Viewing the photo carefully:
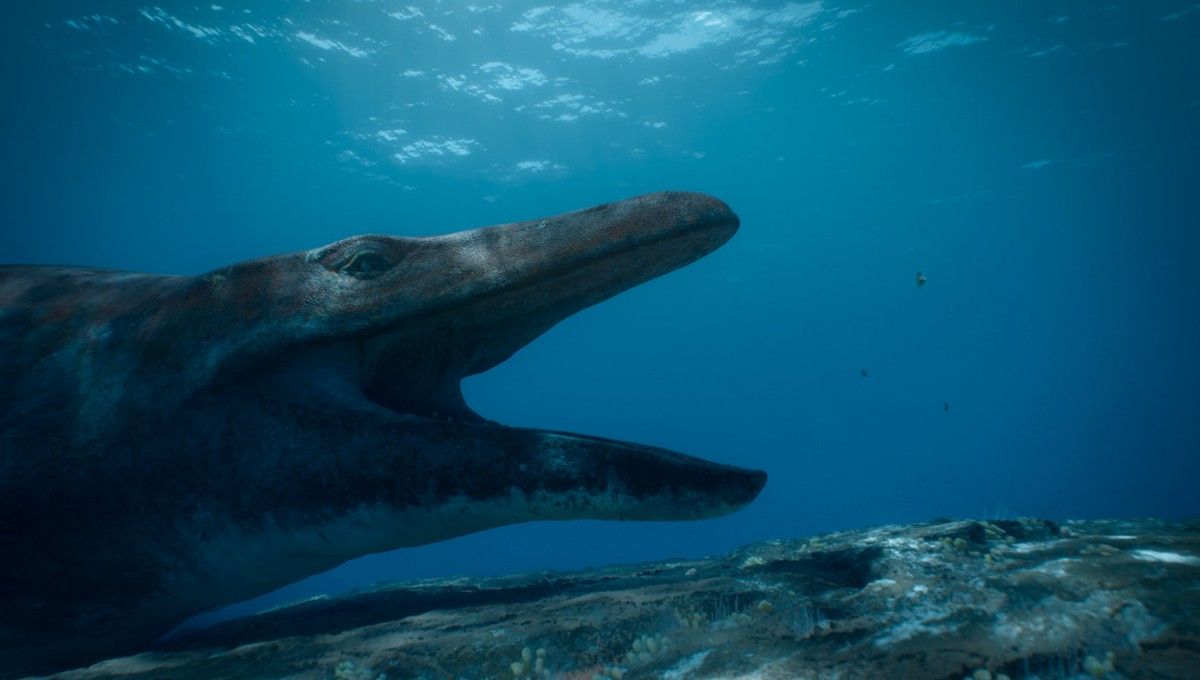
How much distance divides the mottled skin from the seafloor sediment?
57cm

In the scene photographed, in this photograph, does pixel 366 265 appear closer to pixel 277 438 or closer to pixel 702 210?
pixel 277 438

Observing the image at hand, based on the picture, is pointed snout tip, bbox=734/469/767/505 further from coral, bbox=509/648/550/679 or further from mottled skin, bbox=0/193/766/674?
coral, bbox=509/648/550/679

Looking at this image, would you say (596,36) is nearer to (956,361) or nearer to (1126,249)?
(1126,249)

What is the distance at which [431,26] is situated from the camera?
28141 millimetres

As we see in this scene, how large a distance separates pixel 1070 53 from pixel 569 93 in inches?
937

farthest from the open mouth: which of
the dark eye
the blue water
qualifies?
the blue water

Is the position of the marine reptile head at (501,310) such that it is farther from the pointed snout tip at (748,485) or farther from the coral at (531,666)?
the coral at (531,666)

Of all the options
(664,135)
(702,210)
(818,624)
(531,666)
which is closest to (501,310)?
(702,210)

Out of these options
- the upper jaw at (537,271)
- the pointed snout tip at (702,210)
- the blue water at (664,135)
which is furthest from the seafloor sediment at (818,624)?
the blue water at (664,135)

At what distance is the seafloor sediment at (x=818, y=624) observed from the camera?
2.28 metres

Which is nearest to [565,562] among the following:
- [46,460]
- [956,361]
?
[956,361]

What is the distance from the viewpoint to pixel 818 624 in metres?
2.80

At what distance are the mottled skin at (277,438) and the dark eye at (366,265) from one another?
0.01 metres

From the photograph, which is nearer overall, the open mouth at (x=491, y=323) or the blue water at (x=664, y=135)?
the open mouth at (x=491, y=323)
